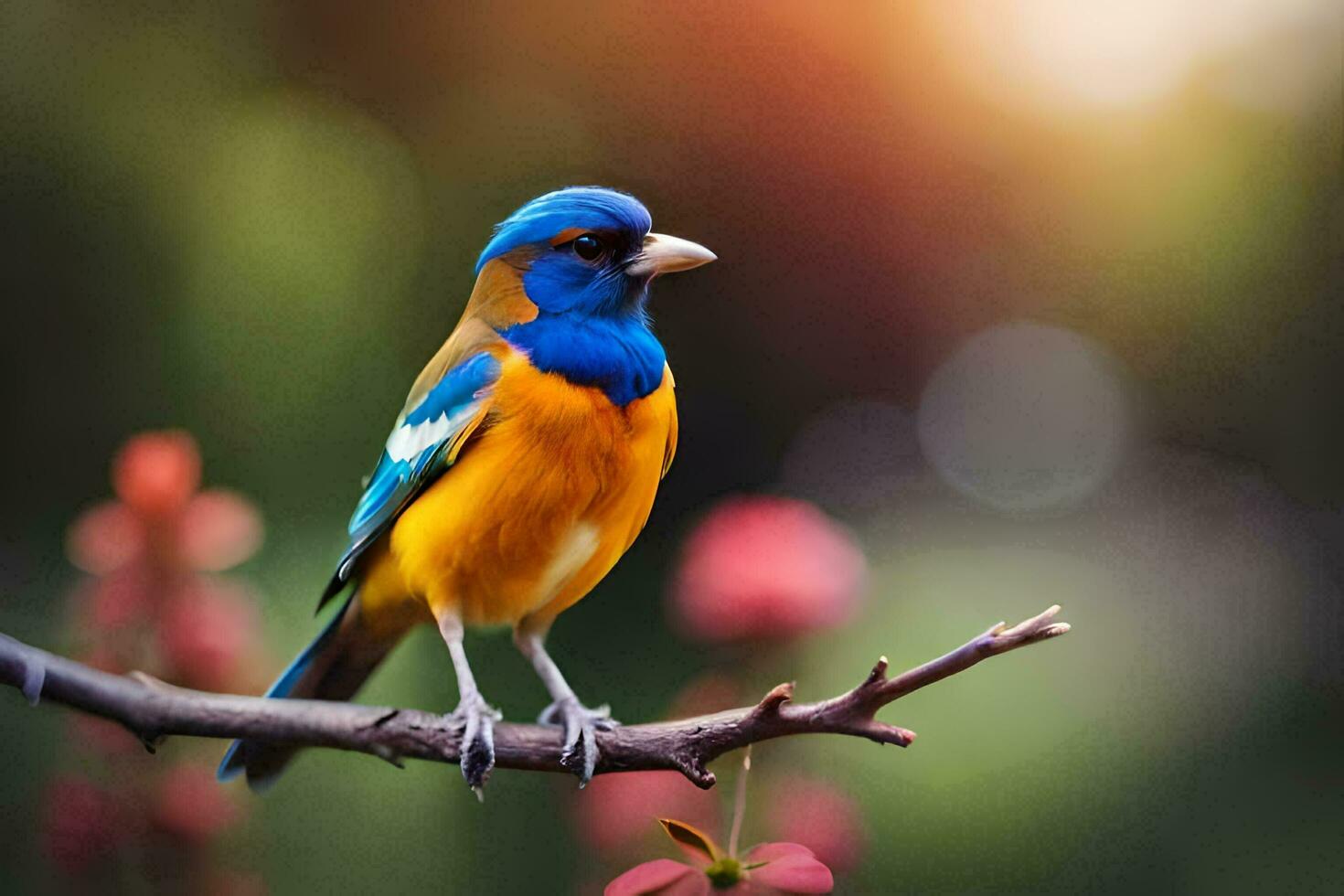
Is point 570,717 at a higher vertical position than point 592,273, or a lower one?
lower

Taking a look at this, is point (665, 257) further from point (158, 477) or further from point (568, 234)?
point (158, 477)

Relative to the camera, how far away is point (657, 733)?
1.70 feet

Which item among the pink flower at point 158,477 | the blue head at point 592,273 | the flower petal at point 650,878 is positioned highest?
the blue head at point 592,273

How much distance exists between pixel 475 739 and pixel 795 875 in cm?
17

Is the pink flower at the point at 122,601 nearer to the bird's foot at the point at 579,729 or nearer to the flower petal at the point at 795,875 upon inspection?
the bird's foot at the point at 579,729

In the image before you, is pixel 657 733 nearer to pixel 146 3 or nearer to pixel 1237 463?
pixel 146 3

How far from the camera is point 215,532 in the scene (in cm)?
55

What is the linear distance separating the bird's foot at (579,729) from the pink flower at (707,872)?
72 mm

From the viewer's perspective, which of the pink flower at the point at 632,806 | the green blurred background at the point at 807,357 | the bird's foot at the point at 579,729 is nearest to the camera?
the bird's foot at the point at 579,729

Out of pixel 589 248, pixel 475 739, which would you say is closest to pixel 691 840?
pixel 475 739

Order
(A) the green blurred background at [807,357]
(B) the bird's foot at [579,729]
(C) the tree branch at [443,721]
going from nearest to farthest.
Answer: (C) the tree branch at [443,721], (B) the bird's foot at [579,729], (A) the green blurred background at [807,357]

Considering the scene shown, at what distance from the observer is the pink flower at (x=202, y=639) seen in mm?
595

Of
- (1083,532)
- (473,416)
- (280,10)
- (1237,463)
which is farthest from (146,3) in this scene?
(1237,463)

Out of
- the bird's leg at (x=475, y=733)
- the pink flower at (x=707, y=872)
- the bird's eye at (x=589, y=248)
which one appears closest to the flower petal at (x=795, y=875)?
the pink flower at (x=707, y=872)
